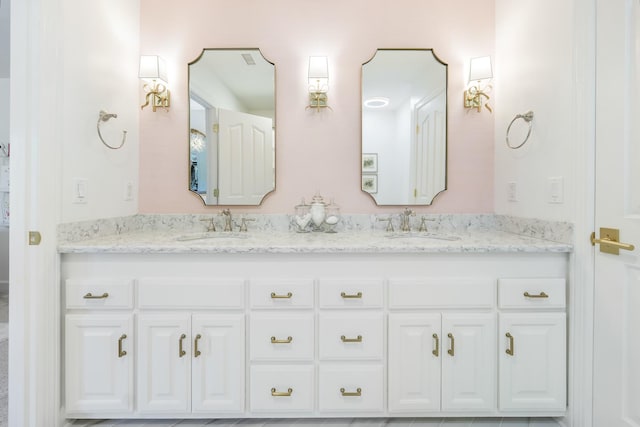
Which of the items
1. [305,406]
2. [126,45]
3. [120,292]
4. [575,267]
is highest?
[126,45]

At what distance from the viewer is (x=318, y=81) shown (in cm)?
214

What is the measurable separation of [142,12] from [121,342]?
2067 mm

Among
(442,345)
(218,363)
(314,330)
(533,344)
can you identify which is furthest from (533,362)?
(218,363)

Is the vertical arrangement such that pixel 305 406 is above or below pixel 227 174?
below

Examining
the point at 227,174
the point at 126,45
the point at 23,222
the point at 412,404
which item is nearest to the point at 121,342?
the point at 23,222

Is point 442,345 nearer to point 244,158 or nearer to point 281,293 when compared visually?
point 281,293

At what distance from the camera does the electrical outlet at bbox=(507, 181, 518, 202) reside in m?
1.95

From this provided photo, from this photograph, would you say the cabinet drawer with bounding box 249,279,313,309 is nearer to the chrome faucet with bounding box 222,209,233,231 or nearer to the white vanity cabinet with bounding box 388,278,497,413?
the white vanity cabinet with bounding box 388,278,497,413

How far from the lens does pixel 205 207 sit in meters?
2.20

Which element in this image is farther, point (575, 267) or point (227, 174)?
point (227, 174)

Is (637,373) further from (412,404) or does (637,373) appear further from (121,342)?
(121,342)

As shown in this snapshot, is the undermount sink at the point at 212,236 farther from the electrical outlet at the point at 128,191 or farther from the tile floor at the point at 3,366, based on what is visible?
the tile floor at the point at 3,366

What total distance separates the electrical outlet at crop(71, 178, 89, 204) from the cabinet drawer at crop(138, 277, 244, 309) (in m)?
0.56

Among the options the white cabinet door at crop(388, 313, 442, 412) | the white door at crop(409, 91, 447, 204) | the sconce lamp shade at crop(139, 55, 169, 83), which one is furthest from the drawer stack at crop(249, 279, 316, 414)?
the sconce lamp shade at crop(139, 55, 169, 83)
